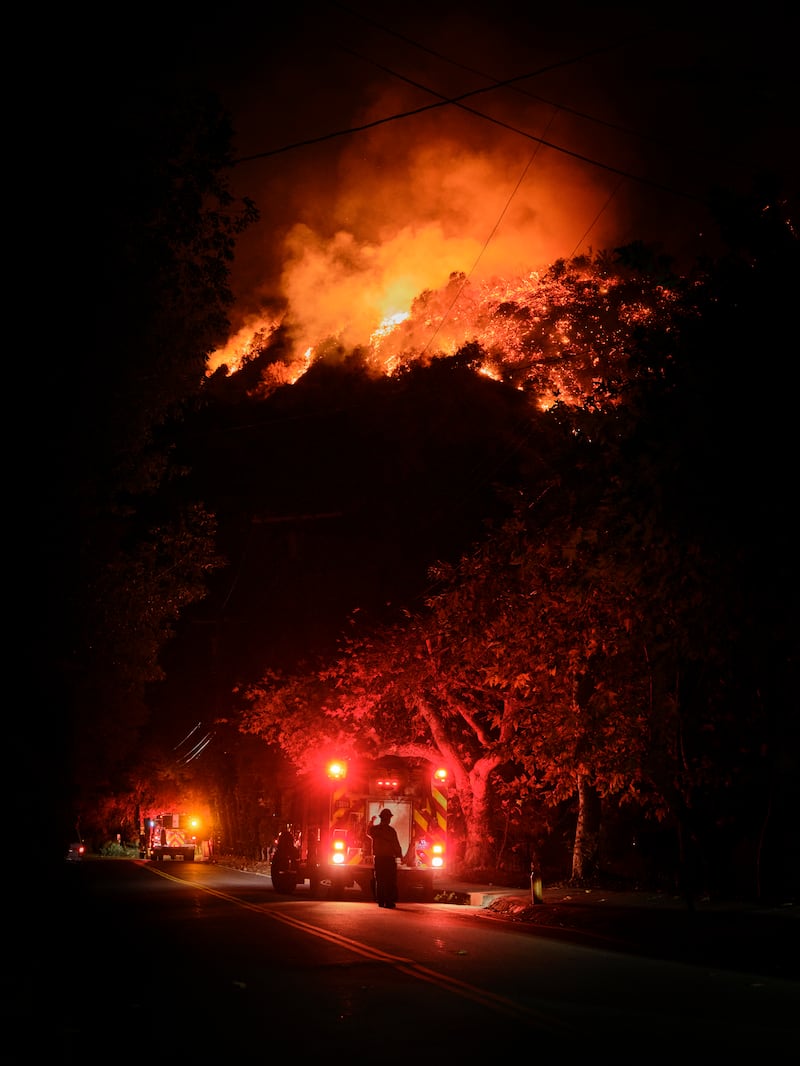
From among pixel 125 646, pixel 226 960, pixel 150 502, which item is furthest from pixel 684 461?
pixel 150 502

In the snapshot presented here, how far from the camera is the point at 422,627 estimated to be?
31719 millimetres

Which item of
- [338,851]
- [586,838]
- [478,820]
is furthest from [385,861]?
[478,820]

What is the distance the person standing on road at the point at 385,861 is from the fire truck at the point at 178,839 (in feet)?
154

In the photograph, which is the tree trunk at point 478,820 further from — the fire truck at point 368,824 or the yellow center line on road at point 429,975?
the yellow center line on road at point 429,975

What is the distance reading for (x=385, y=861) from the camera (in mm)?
22219

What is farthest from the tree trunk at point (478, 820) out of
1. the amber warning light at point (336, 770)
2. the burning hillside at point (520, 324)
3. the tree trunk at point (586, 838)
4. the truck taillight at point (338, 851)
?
the burning hillside at point (520, 324)

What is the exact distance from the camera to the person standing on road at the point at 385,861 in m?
22.0

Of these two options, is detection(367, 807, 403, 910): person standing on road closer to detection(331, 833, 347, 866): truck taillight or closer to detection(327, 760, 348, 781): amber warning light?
detection(327, 760, 348, 781): amber warning light

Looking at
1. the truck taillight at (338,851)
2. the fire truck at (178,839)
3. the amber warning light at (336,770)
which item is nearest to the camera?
the amber warning light at (336,770)

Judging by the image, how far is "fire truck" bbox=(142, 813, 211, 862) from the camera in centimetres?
6800

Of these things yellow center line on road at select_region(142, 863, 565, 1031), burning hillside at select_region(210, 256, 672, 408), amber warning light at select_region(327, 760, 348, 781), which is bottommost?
yellow center line on road at select_region(142, 863, 565, 1031)

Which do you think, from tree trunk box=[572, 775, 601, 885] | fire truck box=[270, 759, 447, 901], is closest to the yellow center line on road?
fire truck box=[270, 759, 447, 901]

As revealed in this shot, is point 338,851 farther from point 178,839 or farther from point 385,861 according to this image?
point 178,839

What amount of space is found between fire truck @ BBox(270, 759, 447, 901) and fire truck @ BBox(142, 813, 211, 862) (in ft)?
141
